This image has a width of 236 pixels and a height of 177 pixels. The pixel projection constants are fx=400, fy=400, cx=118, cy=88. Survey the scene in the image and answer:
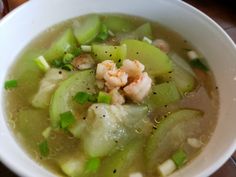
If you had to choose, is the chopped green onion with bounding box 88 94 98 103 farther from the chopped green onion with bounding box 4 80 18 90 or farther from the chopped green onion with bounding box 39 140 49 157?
the chopped green onion with bounding box 4 80 18 90

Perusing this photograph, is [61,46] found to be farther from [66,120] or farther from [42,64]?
[66,120]

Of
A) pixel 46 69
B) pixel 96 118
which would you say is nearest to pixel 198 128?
pixel 96 118

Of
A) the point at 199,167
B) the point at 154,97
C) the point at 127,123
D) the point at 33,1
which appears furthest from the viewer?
the point at 33,1

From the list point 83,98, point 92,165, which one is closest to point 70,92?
point 83,98

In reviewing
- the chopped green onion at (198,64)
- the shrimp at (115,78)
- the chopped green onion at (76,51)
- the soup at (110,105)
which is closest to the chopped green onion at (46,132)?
the soup at (110,105)

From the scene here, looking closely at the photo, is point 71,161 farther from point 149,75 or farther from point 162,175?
point 149,75
